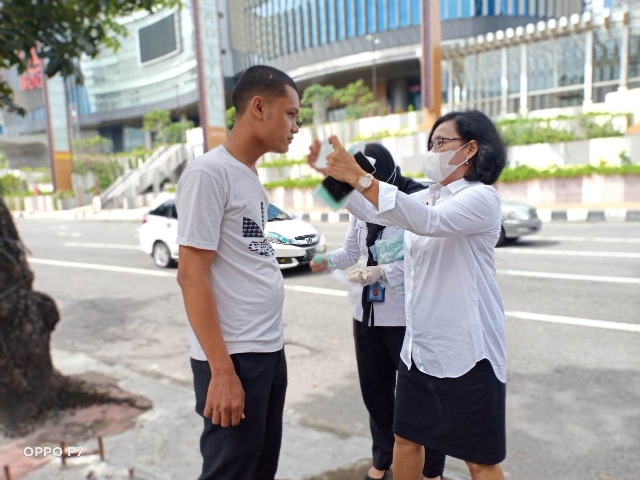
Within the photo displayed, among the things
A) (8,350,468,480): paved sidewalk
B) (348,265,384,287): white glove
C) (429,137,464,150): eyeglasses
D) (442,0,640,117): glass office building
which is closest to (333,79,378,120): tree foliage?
(442,0,640,117): glass office building

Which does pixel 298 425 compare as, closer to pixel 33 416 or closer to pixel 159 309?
pixel 33 416

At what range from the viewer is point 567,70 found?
25609 millimetres

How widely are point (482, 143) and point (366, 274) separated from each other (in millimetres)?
699

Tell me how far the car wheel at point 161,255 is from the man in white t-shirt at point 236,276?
22.6ft

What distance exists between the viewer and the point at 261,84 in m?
1.57

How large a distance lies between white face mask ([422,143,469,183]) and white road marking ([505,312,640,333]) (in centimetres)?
388

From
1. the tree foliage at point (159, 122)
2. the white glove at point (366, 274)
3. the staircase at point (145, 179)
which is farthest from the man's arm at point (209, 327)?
the tree foliage at point (159, 122)

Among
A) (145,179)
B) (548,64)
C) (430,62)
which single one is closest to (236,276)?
(430,62)

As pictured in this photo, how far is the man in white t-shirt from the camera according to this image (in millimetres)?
1570

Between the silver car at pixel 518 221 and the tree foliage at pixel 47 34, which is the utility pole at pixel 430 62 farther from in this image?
the tree foliage at pixel 47 34

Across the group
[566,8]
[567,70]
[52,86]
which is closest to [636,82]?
[567,70]

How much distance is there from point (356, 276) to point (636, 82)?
27265mm

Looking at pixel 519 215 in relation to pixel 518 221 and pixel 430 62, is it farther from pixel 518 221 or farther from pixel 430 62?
pixel 430 62

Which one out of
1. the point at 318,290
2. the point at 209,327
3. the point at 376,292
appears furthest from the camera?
the point at 318,290
